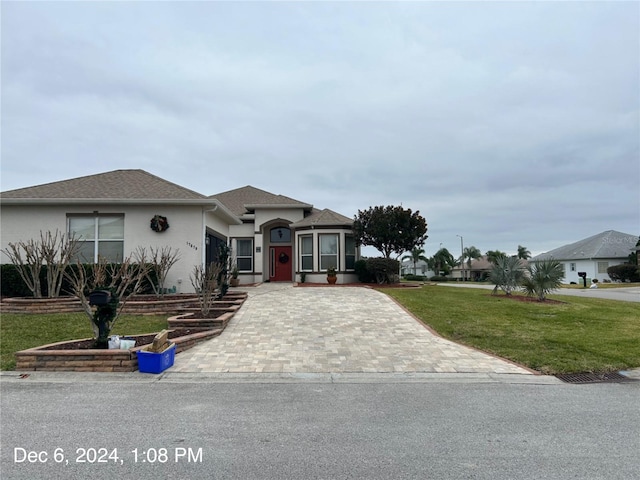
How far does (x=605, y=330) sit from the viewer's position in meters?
9.55

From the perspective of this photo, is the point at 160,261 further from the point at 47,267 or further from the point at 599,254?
the point at 599,254

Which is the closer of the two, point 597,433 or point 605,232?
point 597,433

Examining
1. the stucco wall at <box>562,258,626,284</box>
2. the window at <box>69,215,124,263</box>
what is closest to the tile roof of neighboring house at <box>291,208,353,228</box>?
the window at <box>69,215,124,263</box>

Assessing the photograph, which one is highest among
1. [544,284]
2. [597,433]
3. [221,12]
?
[221,12]

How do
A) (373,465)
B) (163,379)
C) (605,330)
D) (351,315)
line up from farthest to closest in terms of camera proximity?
(351,315) → (605,330) → (163,379) → (373,465)

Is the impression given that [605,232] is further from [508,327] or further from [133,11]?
[133,11]

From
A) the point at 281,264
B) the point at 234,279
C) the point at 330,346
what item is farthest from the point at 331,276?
the point at 330,346

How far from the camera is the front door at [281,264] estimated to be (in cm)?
2275

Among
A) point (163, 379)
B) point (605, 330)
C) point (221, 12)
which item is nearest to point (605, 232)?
point (605, 330)

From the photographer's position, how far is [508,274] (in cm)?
1603

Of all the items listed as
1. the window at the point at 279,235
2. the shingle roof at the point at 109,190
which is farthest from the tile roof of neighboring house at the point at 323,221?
the shingle roof at the point at 109,190

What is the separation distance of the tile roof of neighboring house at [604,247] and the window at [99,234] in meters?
42.4

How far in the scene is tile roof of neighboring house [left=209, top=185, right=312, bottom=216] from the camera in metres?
21.9

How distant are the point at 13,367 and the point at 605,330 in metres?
12.7
